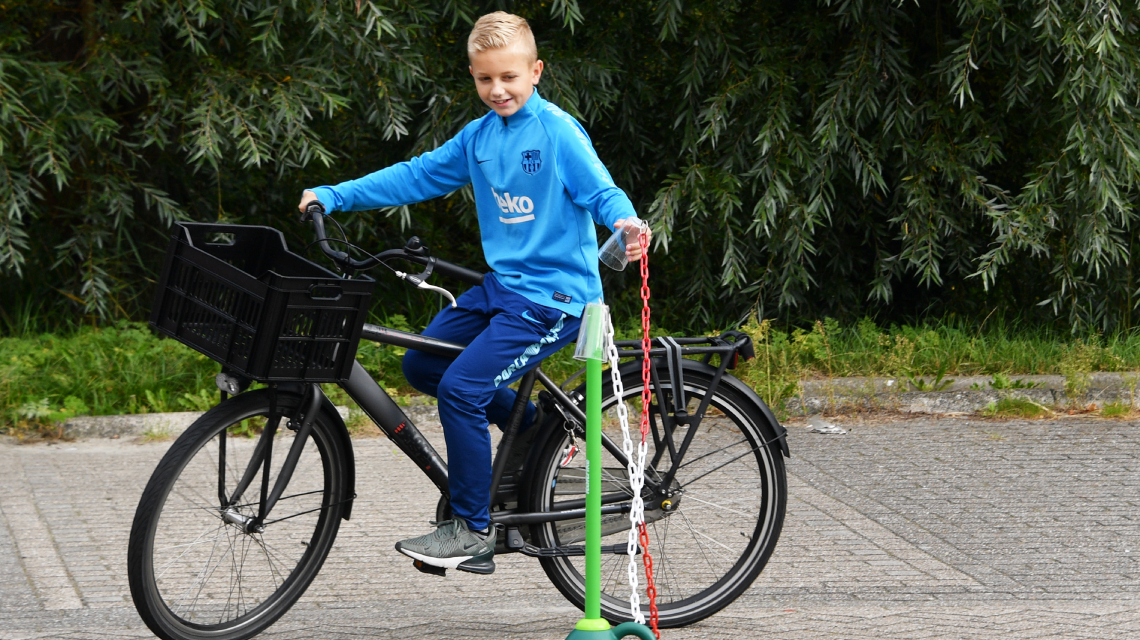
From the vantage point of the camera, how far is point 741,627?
154 inches

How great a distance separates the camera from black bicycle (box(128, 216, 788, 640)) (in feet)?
10.6

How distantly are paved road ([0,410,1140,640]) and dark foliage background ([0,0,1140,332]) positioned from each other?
1458mm

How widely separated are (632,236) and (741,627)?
149 cm

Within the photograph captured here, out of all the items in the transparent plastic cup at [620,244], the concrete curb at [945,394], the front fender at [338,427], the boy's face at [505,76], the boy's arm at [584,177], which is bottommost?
the front fender at [338,427]

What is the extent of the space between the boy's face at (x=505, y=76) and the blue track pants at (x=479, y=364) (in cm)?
54

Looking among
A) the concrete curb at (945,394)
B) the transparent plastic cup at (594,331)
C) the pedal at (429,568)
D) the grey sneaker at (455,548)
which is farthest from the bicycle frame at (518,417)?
the concrete curb at (945,394)

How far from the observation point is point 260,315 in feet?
10.3

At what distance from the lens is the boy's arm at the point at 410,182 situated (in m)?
3.74

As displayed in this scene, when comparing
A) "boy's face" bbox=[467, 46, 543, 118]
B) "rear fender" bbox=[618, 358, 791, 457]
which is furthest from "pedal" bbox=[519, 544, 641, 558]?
"boy's face" bbox=[467, 46, 543, 118]

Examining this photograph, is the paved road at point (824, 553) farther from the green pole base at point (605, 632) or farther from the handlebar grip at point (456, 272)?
the handlebar grip at point (456, 272)

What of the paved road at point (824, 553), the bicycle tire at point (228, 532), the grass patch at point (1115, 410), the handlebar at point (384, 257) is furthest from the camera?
the grass patch at point (1115, 410)

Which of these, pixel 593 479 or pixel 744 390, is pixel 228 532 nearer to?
pixel 593 479

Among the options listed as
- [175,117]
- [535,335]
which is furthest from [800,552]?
[175,117]

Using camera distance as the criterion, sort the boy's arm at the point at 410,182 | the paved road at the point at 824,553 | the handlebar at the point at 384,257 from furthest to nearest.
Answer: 1. the paved road at the point at 824,553
2. the boy's arm at the point at 410,182
3. the handlebar at the point at 384,257
